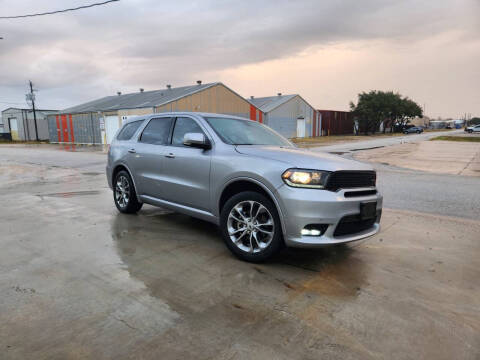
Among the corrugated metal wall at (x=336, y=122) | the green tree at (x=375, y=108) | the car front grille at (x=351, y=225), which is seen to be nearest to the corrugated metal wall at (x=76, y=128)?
the corrugated metal wall at (x=336, y=122)

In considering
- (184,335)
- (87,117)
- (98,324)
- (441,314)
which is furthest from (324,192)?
(87,117)

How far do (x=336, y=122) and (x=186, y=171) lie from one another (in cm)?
5289

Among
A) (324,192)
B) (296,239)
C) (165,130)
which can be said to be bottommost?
(296,239)

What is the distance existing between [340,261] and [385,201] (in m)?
3.64

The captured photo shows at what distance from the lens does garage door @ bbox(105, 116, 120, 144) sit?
30.8m

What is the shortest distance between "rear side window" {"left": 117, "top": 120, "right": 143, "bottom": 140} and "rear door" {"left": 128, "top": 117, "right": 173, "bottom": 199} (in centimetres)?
28

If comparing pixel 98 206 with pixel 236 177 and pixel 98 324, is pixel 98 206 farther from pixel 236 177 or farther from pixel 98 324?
pixel 98 324

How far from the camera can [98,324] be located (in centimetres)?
265

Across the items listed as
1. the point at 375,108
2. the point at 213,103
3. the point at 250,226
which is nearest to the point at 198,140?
the point at 250,226

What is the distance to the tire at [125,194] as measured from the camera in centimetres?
579

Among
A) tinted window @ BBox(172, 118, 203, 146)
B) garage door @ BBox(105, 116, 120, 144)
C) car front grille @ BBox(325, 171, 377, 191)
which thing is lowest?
car front grille @ BBox(325, 171, 377, 191)

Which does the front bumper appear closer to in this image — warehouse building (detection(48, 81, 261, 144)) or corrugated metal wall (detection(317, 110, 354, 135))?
warehouse building (detection(48, 81, 261, 144))

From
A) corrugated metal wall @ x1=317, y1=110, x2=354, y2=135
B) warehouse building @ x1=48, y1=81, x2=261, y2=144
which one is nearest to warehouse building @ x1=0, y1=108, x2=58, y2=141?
warehouse building @ x1=48, y1=81, x2=261, y2=144

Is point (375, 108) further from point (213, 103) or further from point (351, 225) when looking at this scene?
point (351, 225)
